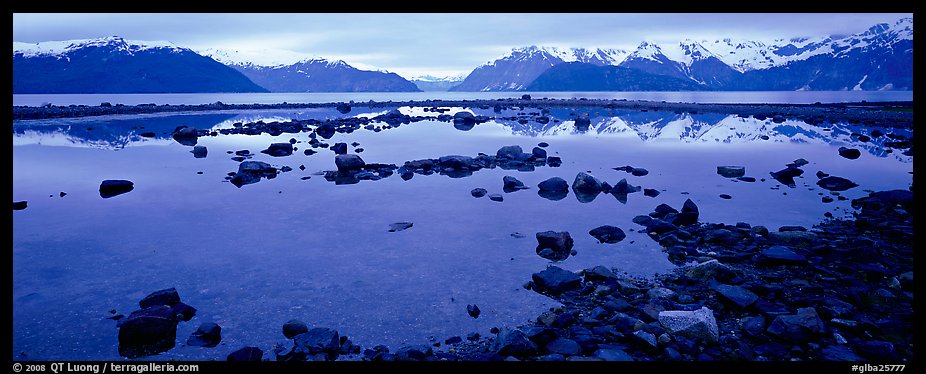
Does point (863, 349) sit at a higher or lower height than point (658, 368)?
lower

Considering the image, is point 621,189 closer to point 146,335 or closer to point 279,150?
point 146,335

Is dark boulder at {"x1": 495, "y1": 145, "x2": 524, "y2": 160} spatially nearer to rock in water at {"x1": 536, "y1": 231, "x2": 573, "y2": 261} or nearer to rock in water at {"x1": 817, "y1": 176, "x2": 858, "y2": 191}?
rock in water at {"x1": 817, "y1": 176, "x2": 858, "y2": 191}

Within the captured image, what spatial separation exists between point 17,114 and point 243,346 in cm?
8775

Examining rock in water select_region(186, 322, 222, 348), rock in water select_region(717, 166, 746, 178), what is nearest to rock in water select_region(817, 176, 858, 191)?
rock in water select_region(717, 166, 746, 178)

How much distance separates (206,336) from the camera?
8.40 metres

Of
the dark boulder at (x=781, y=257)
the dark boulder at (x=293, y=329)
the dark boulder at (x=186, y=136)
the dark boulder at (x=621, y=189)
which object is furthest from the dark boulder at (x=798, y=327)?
the dark boulder at (x=186, y=136)

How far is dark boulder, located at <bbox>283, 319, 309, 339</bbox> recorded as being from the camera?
8539mm

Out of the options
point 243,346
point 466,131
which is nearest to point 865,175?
point 243,346

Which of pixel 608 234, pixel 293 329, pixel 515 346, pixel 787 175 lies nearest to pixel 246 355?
pixel 293 329

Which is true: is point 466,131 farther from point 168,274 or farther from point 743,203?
point 168,274

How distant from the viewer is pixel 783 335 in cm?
803

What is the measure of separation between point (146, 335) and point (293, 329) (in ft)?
7.87

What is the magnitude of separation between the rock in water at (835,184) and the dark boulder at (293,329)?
22.2 m

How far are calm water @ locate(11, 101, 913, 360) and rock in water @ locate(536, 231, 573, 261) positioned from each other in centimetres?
38
